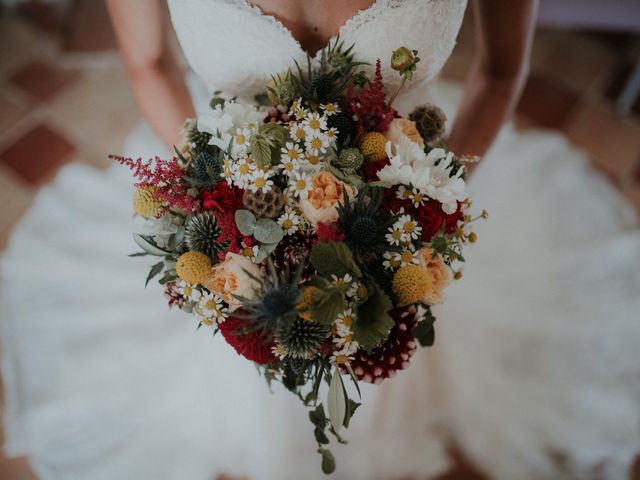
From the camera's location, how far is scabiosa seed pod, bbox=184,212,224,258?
0.82 meters

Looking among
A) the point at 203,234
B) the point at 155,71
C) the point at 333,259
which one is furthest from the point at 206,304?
the point at 155,71

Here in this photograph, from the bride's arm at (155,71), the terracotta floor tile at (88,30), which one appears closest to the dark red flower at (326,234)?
the bride's arm at (155,71)

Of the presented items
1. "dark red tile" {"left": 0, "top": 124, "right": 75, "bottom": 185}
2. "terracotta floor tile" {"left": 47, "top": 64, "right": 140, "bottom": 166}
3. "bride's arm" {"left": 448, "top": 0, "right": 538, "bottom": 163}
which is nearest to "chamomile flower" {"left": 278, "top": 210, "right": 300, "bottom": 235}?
"bride's arm" {"left": 448, "top": 0, "right": 538, "bottom": 163}

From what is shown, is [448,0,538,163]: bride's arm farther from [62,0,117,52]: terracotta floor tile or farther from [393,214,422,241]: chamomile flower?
[62,0,117,52]: terracotta floor tile

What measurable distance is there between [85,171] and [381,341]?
164cm

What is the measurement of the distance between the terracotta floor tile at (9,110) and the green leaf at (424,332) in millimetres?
2269

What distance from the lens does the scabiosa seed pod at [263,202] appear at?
0.79m

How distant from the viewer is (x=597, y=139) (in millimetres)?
2299

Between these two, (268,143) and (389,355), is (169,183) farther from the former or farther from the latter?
(389,355)

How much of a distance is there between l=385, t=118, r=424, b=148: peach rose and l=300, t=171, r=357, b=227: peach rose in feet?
0.47

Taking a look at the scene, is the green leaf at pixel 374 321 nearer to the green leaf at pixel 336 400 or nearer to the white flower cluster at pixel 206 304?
the green leaf at pixel 336 400

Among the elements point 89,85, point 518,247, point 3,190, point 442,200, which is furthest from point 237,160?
point 89,85

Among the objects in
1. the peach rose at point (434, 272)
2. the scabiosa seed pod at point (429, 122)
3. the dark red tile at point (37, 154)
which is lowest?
the peach rose at point (434, 272)

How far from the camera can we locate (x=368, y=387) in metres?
1.32
